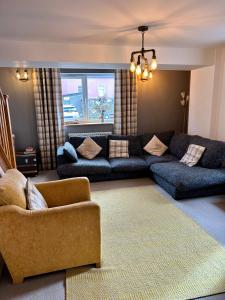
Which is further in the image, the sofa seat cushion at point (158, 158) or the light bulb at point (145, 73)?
the sofa seat cushion at point (158, 158)

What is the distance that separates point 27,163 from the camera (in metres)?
4.49

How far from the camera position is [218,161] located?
377 cm

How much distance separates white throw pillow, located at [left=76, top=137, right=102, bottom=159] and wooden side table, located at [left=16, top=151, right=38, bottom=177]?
0.92 meters

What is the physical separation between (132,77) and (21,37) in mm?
2618

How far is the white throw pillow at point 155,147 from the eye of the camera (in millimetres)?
4801

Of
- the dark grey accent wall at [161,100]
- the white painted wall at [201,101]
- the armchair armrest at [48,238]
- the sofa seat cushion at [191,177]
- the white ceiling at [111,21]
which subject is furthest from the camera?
the dark grey accent wall at [161,100]

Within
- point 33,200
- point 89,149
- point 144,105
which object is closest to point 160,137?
point 144,105

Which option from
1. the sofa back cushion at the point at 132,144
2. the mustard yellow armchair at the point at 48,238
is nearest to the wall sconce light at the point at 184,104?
the sofa back cushion at the point at 132,144

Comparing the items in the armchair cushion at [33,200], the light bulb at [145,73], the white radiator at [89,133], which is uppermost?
the light bulb at [145,73]

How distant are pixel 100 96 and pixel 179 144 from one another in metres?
2.16

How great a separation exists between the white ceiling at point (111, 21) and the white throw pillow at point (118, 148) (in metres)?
1.98

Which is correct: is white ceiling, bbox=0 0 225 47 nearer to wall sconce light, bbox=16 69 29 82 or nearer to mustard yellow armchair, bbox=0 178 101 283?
wall sconce light, bbox=16 69 29 82

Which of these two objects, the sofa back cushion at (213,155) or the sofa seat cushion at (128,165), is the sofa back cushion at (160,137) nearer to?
the sofa seat cushion at (128,165)

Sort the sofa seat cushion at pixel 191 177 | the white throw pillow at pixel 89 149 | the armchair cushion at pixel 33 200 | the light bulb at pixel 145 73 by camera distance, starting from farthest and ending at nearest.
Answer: the white throw pillow at pixel 89 149 → the sofa seat cushion at pixel 191 177 → the light bulb at pixel 145 73 → the armchair cushion at pixel 33 200
